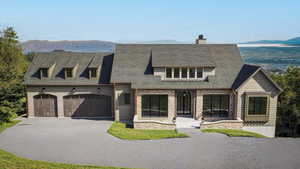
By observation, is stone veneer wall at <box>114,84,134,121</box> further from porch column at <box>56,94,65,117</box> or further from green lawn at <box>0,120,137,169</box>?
green lawn at <box>0,120,137,169</box>

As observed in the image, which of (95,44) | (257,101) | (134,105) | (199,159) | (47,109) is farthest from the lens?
(95,44)

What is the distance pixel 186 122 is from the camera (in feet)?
67.3

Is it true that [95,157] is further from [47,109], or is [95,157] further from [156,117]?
[47,109]

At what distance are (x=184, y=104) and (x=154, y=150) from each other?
8.37 metres

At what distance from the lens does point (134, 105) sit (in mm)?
21734

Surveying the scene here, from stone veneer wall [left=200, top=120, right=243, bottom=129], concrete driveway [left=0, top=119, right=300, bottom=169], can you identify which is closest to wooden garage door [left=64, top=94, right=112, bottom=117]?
concrete driveway [left=0, top=119, right=300, bottom=169]

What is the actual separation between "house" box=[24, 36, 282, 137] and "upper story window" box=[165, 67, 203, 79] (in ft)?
0.30

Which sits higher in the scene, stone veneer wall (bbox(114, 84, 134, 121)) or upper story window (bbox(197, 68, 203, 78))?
upper story window (bbox(197, 68, 203, 78))

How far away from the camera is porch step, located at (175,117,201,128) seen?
65.3ft

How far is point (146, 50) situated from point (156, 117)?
7361 mm

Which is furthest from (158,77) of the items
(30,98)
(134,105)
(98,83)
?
(30,98)

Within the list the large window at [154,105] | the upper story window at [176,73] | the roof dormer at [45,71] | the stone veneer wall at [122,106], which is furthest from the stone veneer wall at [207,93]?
the roof dormer at [45,71]

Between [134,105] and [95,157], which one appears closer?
[95,157]

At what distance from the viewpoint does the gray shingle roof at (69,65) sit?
22.8 metres
